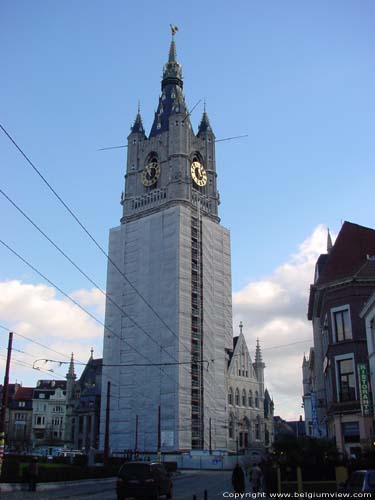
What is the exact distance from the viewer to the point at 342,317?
35656 mm

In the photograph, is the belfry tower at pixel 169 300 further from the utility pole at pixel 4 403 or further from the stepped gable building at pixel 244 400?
the utility pole at pixel 4 403

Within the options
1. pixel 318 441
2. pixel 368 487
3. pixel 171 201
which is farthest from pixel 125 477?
pixel 171 201

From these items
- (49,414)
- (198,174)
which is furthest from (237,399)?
(49,414)

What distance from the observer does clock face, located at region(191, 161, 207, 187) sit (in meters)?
84.6

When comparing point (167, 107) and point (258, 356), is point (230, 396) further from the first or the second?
point (167, 107)

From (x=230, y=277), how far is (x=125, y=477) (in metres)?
62.0

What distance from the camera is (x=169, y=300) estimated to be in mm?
72750

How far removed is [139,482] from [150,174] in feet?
219

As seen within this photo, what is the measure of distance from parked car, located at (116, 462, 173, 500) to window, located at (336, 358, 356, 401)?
15.6m

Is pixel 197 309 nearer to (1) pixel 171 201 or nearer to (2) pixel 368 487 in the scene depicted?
(1) pixel 171 201

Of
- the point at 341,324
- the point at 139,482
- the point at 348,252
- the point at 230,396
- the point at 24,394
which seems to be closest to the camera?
the point at 139,482

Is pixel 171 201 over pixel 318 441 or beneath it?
over

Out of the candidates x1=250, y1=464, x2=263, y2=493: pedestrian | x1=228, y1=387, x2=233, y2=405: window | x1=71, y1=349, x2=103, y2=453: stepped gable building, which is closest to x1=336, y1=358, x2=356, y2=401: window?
x1=250, y1=464, x2=263, y2=493: pedestrian

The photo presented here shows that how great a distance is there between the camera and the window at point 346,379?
34000mm
